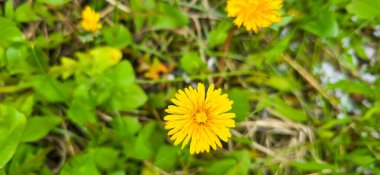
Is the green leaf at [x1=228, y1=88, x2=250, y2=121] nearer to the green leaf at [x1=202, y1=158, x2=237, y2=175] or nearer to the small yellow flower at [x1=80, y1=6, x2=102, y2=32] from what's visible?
the green leaf at [x1=202, y1=158, x2=237, y2=175]

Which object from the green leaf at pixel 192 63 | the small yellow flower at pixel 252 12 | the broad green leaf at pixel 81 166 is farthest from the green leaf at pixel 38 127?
the small yellow flower at pixel 252 12

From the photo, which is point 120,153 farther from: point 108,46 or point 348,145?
point 348,145

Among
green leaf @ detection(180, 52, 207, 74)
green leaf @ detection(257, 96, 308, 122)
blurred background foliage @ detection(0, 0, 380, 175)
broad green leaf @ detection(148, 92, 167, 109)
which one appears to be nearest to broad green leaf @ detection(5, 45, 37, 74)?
blurred background foliage @ detection(0, 0, 380, 175)

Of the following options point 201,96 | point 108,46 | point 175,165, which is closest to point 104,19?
point 108,46

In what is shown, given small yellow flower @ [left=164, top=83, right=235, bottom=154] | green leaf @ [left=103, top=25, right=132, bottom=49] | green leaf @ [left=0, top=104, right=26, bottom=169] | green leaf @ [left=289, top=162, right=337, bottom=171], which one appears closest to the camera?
small yellow flower @ [left=164, top=83, right=235, bottom=154]

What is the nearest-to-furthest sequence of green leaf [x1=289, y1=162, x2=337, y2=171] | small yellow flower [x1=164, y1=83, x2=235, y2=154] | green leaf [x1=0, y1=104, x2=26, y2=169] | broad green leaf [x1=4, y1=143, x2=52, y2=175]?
small yellow flower [x1=164, y1=83, x2=235, y2=154]
green leaf [x1=0, y1=104, x2=26, y2=169]
broad green leaf [x1=4, y1=143, x2=52, y2=175]
green leaf [x1=289, y1=162, x2=337, y2=171]

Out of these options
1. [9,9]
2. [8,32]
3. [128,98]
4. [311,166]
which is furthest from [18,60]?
[311,166]
